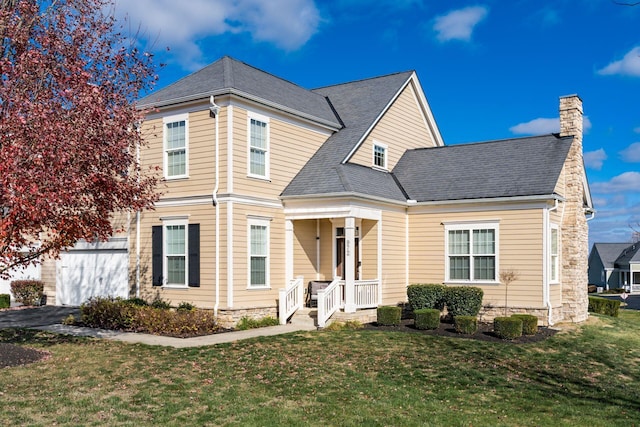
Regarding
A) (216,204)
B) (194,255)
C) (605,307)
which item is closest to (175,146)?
(216,204)

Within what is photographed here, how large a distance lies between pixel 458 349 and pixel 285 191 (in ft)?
24.7

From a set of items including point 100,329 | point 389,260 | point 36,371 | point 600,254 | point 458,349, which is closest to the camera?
point 36,371

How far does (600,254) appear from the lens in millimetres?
81625

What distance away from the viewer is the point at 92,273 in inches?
852

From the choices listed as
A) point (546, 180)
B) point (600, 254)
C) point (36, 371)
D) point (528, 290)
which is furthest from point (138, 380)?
point (600, 254)

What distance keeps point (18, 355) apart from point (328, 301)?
27.1 feet

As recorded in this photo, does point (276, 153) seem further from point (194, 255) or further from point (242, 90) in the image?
point (194, 255)

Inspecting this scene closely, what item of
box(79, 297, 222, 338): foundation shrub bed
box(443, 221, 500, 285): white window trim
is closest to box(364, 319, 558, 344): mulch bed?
box(443, 221, 500, 285): white window trim

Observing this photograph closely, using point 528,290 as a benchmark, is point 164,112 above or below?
above

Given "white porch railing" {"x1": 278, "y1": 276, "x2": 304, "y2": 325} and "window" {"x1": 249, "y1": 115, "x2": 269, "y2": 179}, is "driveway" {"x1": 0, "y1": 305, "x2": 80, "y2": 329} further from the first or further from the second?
"window" {"x1": 249, "y1": 115, "x2": 269, "y2": 179}

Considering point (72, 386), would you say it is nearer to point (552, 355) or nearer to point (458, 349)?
point (458, 349)

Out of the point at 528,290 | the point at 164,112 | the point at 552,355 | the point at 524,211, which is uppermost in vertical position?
the point at 164,112

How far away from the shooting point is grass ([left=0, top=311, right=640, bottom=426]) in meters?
9.37

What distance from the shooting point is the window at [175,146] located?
18.6 meters
